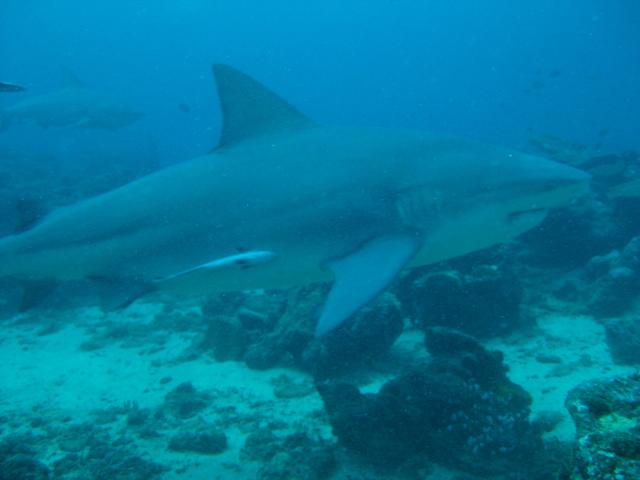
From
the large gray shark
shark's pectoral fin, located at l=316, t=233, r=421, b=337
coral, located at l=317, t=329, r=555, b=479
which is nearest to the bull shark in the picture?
the large gray shark

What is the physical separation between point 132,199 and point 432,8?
200 meters

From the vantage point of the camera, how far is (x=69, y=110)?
20203mm

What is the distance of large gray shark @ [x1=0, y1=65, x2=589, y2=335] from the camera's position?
387 centimetres

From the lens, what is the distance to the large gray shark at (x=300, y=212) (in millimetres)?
3867

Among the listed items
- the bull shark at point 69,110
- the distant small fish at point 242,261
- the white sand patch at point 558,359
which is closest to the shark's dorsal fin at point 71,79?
the bull shark at point 69,110

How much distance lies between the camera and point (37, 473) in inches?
165

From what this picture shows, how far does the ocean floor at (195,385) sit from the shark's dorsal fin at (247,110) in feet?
11.0

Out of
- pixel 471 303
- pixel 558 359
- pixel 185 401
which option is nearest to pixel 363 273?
pixel 185 401

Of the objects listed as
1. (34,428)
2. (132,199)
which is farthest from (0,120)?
(132,199)

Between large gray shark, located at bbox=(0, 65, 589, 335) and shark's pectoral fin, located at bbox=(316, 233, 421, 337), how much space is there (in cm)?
2

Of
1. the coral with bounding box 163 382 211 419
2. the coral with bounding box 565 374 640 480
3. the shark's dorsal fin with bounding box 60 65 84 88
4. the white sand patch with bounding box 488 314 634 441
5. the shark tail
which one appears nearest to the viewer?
the coral with bounding box 565 374 640 480

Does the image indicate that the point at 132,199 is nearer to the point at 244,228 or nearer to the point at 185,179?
A: the point at 185,179

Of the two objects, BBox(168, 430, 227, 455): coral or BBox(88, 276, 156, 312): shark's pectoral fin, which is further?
BBox(168, 430, 227, 455): coral

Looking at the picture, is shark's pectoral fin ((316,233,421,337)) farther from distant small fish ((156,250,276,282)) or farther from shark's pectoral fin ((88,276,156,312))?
shark's pectoral fin ((88,276,156,312))
